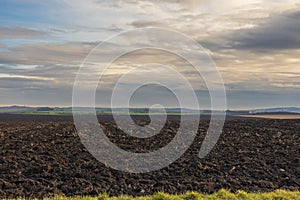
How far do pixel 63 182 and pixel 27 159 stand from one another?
518 cm

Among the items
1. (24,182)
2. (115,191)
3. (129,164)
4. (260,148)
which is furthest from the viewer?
(260,148)

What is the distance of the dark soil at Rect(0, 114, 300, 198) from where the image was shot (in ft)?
52.8

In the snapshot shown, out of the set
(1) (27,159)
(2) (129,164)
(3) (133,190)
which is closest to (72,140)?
(1) (27,159)

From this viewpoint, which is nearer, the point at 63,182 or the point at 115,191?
the point at 115,191

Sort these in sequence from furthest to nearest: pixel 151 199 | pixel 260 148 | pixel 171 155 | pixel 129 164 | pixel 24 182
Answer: pixel 260 148
pixel 171 155
pixel 129 164
pixel 24 182
pixel 151 199

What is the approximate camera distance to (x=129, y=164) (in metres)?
20.5

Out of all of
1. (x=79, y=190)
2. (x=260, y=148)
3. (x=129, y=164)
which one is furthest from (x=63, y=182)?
(x=260, y=148)

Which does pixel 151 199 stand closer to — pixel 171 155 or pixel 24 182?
pixel 24 182

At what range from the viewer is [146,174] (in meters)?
18.5

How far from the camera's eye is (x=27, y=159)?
69.0ft

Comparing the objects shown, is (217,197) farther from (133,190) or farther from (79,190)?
(79,190)

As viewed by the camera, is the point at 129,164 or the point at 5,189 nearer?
the point at 5,189

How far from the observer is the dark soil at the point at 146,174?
16094mm

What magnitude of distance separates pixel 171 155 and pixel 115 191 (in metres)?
7.66
